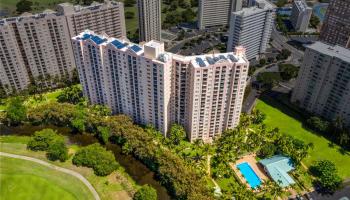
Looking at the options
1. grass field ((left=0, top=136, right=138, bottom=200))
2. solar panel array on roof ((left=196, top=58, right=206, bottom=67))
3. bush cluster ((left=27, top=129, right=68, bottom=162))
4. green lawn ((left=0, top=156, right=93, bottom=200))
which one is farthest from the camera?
bush cluster ((left=27, top=129, right=68, bottom=162))

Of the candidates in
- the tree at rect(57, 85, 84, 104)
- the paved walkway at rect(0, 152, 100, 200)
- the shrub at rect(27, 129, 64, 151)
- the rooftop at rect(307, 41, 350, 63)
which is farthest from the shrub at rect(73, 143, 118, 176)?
the rooftop at rect(307, 41, 350, 63)

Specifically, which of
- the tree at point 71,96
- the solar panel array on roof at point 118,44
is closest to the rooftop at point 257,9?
the solar panel array on roof at point 118,44

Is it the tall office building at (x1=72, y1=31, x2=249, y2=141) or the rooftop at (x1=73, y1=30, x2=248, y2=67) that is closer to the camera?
the rooftop at (x1=73, y1=30, x2=248, y2=67)

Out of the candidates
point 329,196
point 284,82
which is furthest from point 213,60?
point 284,82

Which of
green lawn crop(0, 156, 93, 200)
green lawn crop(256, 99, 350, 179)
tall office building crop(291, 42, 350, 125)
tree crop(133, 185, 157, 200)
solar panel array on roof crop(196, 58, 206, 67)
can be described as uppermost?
solar panel array on roof crop(196, 58, 206, 67)

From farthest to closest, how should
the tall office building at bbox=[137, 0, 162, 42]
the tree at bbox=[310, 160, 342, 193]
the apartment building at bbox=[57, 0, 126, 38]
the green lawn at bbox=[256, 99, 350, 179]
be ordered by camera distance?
the tall office building at bbox=[137, 0, 162, 42], the apartment building at bbox=[57, 0, 126, 38], the green lawn at bbox=[256, 99, 350, 179], the tree at bbox=[310, 160, 342, 193]

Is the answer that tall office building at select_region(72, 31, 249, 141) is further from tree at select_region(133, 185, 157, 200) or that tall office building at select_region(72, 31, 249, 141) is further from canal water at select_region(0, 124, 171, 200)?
tree at select_region(133, 185, 157, 200)
